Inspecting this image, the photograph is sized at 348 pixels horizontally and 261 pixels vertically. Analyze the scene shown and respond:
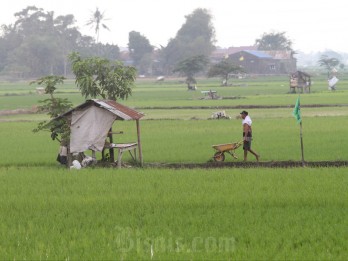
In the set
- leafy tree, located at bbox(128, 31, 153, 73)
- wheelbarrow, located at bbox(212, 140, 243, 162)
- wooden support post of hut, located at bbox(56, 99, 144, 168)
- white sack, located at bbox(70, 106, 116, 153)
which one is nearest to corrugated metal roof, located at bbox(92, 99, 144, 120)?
wooden support post of hut, located at bbox(56, 99, 144, 168)

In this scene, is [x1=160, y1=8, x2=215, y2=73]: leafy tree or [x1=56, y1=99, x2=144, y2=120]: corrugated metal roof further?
[x1=160, y1=8, x2=215, y2=73]: leafy tree

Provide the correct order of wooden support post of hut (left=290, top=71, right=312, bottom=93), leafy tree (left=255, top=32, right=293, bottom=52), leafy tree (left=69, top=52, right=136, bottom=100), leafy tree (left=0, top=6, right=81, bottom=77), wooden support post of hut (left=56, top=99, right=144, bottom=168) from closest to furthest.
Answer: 1. wooden support post of hut (left=56, top=99, right=144, bottom=168)
2. leafy tree (left=69, top=52, right=136, bottom=100)
3. wooden support post of hut (left=290, top=71, right=312, bottom=93)
4. leafy tree (left=0, top=6, right=81, bottom=77)
5. leafy tree (left=255, top=32, right=293, bottom=52)

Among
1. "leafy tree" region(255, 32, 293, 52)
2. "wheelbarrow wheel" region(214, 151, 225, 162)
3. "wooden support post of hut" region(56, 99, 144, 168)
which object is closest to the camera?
"wooden support post of hut" region(56, 99, 144, 168)

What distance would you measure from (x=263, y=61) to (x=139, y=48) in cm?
2444

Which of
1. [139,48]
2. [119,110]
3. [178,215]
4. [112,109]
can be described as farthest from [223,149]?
[139,48]

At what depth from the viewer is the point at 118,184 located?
1198cm

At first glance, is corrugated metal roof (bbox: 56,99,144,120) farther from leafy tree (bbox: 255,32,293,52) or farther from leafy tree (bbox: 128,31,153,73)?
leafy tree (bbox: 255,32,293,52)

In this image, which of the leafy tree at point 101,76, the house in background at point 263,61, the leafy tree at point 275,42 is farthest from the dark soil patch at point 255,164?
the leafy tree at point 275,42

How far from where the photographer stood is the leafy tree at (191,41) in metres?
106

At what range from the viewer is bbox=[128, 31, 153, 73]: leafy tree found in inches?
4358

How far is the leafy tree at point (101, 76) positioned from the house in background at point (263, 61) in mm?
80030

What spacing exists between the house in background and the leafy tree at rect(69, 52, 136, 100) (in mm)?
80030

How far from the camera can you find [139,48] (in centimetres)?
11150

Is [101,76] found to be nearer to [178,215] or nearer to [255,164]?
[255,164]
